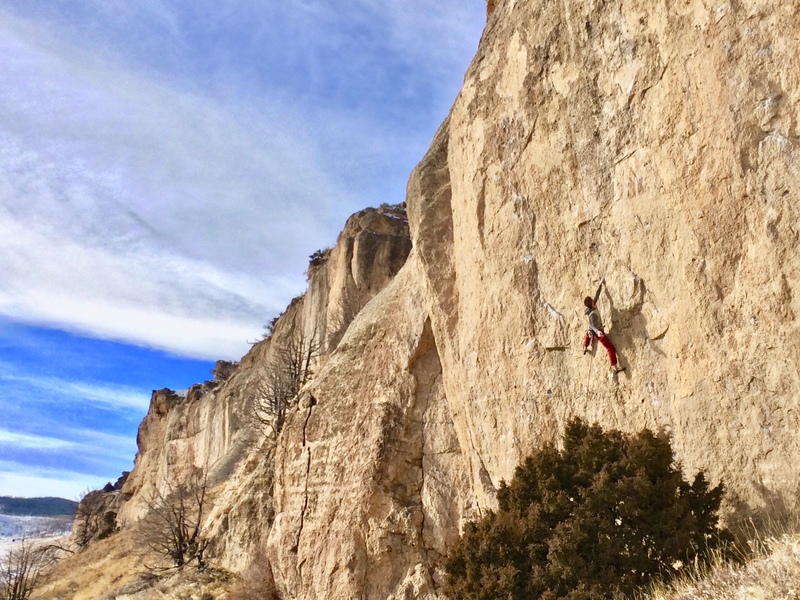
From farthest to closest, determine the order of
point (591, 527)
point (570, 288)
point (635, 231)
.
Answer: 1. point (570, 288)
2. point (635, 231)
3. point (591, 527)

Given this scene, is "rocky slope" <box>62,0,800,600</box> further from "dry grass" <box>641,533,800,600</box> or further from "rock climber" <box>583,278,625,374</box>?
"dry grass" <box>641,533,800,600</box>

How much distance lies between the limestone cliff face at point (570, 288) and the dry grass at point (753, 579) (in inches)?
50.7

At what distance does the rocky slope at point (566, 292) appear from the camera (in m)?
8.44

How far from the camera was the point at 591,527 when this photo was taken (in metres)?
7.98

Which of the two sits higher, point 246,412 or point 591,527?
point 246,412

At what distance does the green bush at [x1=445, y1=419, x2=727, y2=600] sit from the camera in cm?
780

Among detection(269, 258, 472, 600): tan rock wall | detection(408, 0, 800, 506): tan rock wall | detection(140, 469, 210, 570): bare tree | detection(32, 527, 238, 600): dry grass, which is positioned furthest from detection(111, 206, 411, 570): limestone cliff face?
detection(408, 0, 800, 506): tan rock wall

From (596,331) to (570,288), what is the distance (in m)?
0.98

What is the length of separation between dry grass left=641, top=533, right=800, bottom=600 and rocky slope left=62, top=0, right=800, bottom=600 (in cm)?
125

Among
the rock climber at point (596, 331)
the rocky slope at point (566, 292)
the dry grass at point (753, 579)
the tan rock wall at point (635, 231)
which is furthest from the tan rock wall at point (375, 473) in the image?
the dry grass at point (753, 579)

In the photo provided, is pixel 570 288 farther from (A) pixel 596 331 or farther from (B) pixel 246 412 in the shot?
(B) pixel 246 412

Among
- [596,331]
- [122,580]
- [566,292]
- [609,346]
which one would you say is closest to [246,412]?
[122,580]

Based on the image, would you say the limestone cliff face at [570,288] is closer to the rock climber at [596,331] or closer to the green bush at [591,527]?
the rock climber at [596,331]

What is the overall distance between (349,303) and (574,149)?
73.3ft
